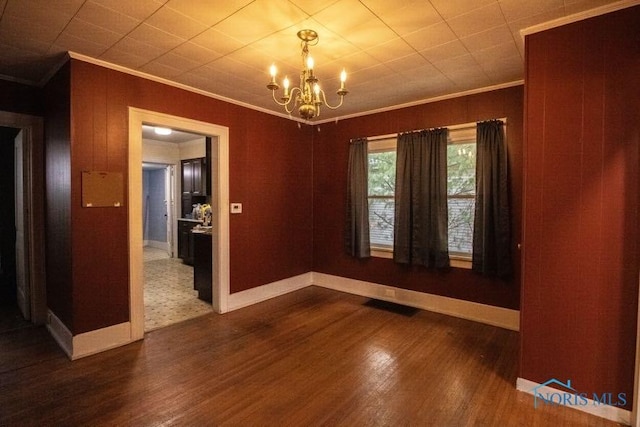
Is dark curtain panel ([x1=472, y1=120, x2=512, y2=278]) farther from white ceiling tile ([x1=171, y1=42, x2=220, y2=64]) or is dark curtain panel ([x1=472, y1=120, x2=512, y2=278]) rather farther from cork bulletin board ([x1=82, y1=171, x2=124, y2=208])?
cork bulletin board ([x1=82, y1=171, x2=124, y2=208])

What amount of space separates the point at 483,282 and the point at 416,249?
32.3 inches

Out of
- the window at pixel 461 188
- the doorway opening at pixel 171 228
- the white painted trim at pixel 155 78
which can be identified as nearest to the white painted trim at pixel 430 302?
the window at pixel 461 188

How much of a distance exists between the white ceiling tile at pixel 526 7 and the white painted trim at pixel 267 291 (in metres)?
3.82

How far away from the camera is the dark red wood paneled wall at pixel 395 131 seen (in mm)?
3295

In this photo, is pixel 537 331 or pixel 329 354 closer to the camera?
pixel 537 331

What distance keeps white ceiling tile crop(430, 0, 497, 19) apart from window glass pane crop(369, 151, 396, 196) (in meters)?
2.24

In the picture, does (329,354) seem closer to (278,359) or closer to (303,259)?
(278,359)

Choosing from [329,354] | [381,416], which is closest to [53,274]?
[329,354]

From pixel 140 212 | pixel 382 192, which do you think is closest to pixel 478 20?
pixel 382 192

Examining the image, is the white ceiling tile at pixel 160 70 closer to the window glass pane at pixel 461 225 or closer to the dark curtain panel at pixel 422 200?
the dark curtain panel at pixel 422 200

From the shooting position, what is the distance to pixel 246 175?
160 inches

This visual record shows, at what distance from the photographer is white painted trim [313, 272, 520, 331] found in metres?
3.39

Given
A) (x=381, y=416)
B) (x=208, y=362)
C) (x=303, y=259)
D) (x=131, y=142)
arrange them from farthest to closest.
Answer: (x=303, y=259)
(x=131, y=142)
(x=208, y=362)
(x=381, y=416)

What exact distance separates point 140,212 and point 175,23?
178cm
